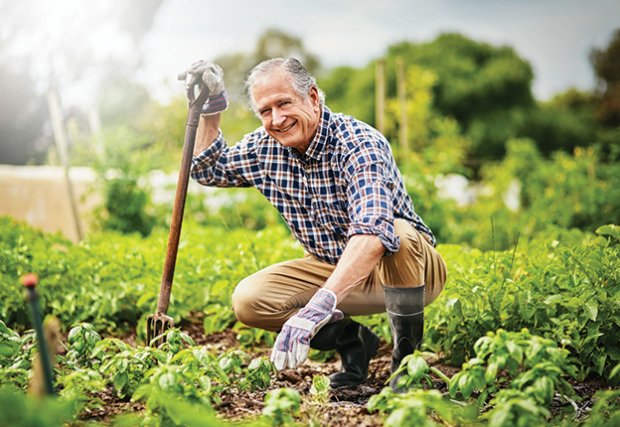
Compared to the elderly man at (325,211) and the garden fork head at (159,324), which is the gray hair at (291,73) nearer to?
the elderly man at (325,211)

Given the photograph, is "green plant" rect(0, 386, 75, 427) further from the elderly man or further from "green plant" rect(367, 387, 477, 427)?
the elderly man

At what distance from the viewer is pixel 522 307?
288 cm

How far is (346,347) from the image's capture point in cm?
310

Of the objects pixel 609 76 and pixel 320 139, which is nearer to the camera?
pixel 320 139

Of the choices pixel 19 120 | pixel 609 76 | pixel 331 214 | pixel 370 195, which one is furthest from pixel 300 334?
pixel 609 76

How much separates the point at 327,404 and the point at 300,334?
0.38 meters

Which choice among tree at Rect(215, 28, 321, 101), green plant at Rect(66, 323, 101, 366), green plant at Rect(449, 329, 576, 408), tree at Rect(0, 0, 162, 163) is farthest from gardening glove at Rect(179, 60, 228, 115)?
tree at Rect(215, 28, 321, 101)

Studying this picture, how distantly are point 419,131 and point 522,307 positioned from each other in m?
10.3

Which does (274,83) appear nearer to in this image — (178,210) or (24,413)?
(178,210)

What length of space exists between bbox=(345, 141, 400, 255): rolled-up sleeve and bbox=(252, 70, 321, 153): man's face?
0.22 m

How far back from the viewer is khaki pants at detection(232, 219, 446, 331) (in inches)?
108

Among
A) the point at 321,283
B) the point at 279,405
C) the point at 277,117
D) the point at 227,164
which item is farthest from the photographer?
the point at 227,164

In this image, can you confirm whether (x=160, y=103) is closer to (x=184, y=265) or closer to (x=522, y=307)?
(x=184, y=265)

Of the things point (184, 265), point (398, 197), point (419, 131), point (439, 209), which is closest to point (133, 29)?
point (419, 131)
